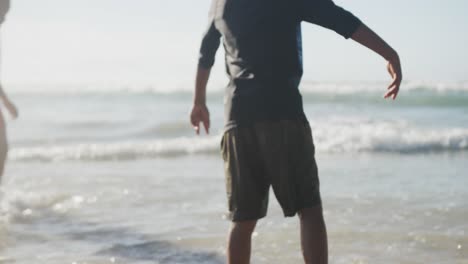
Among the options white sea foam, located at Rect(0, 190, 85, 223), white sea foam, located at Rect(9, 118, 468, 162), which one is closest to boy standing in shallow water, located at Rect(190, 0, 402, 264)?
white sea foam, located at Rect(0, 190, 85, 223)

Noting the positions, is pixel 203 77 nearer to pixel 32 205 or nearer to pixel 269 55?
pixel 269 55

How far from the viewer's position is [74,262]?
168 inches

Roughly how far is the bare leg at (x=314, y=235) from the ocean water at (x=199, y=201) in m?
1.30

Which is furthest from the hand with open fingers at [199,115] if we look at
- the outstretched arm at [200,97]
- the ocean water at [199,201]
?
the ocean water at [199,201]

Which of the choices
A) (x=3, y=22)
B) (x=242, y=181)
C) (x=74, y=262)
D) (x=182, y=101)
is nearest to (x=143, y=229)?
(x=74, y=262)

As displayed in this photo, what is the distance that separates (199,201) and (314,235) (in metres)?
3.38

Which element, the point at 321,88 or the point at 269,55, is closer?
the point at 269,55

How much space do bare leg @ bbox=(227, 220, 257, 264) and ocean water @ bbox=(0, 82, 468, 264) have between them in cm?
126

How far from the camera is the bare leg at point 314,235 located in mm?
2861

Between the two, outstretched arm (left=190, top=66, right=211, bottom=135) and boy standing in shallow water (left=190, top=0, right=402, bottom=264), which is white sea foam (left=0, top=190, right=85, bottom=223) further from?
boy standing in shallow water (left=190, top=0, right=402, bottom=264)

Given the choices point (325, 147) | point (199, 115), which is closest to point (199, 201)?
point (199, 115)

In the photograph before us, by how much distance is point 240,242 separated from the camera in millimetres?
2943

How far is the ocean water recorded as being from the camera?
4461 millimetres

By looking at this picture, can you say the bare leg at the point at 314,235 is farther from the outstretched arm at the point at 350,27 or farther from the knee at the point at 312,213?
the outstretched arm at the point at 350,27
